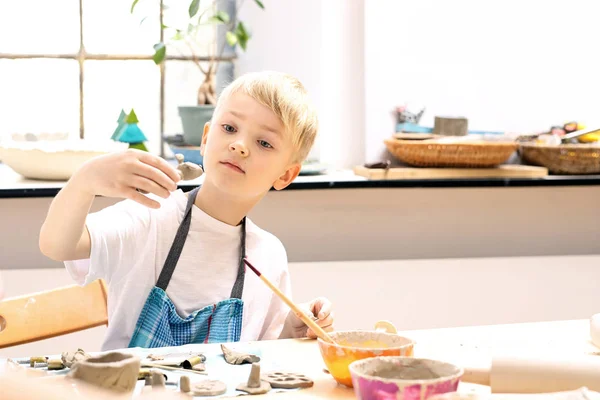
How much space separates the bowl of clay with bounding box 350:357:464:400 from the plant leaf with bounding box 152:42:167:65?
Result: 5.97 feet

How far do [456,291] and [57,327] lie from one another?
132cm

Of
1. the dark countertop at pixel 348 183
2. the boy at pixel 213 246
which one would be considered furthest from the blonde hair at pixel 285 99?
the dark countertop at pixel 348 183

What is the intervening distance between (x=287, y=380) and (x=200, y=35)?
196 centimetres

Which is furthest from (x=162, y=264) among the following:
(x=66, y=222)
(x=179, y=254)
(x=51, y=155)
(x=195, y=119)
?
(x=195, y=119)

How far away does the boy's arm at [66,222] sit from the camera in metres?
1.19

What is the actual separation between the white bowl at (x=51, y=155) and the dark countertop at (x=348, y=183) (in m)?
0.03

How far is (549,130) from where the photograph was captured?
8.75ft

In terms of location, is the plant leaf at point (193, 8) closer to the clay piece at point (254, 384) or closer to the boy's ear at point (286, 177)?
the boy's ear at point (286, 177)

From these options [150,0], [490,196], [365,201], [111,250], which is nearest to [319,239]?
[365,201]

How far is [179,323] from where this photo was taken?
4.33 ft

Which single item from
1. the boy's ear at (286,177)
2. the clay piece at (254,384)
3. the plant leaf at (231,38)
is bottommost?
the clay piece at (254,384)

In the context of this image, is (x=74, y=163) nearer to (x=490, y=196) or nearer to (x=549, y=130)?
(x=490, y=196)

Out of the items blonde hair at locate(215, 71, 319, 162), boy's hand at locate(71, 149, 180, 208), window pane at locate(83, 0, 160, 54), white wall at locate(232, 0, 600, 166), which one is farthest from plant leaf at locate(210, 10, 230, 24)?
boy's hand at locate(71, 149, 180, 208)

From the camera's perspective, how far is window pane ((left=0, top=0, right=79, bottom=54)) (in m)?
2.64
